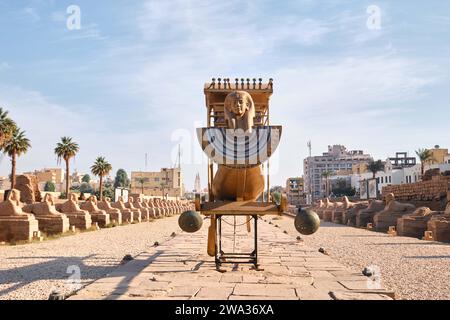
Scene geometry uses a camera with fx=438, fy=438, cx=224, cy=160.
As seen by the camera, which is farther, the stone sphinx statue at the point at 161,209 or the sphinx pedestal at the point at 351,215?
the stone sphinx statue at the point at 161,209

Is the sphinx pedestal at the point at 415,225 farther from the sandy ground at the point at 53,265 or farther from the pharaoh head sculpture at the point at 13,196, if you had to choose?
the pharaoh head sculpture at the point at 13,196

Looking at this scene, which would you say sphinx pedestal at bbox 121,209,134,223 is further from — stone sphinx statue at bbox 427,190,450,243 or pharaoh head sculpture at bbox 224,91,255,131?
pharaoh head sculpture at bbox 224,91,255,131

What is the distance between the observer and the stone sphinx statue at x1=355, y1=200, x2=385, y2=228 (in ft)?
94.5

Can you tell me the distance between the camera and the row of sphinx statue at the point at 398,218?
702 inches

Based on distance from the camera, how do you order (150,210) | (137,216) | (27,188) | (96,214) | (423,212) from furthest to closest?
(150,210)
(27,188)
(137,216)
(96,214)
(423,212)

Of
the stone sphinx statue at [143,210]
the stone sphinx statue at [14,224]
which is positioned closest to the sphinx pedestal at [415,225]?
A: the stone sphinx statue at [14,224]

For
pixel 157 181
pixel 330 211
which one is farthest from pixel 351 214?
pixel 157 181

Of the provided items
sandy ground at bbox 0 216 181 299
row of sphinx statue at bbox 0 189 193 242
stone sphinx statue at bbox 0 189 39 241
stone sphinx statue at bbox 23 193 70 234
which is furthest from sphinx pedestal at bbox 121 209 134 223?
stone sphinx statue at bbox 0 189 39 241

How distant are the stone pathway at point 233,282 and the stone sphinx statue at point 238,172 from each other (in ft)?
4.75

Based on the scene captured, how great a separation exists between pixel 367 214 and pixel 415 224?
8891mm

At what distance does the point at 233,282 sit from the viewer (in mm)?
6984

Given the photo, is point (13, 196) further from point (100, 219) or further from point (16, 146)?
point (16, 146)
